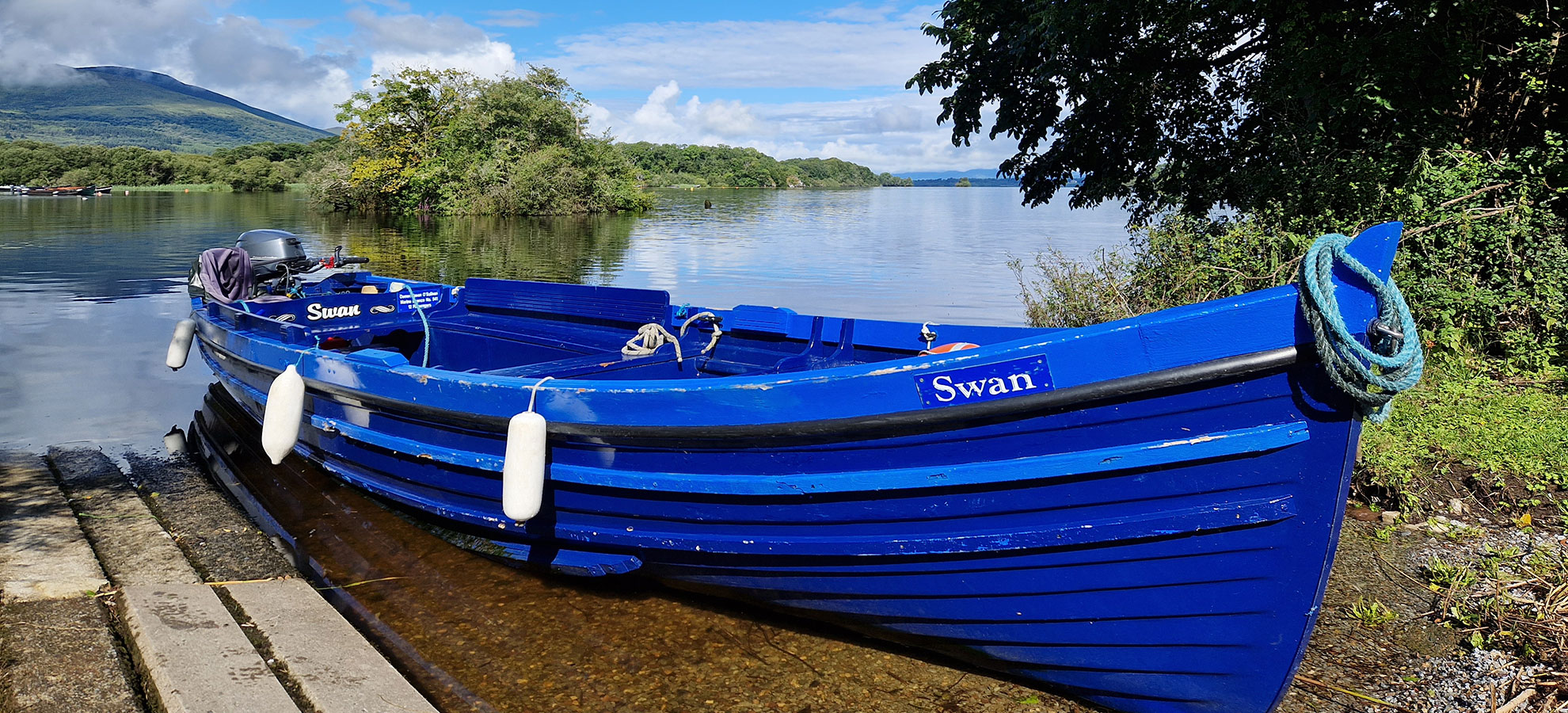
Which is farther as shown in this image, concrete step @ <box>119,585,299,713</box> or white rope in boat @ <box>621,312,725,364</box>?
white rope in boat @ <box>621,312,725,364</box>

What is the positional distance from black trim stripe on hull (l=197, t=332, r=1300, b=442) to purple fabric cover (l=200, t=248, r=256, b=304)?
4956mm

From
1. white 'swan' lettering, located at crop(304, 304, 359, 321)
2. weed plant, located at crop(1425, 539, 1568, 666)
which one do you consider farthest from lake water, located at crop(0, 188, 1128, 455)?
weed plant, located at crop(1425, 539, 1568, 666)

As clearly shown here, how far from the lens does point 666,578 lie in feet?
15.0

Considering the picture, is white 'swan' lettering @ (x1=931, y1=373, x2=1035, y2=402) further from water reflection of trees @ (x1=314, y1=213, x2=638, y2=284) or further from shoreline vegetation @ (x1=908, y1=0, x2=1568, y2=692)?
water reflection of trees @ (x1=314, y1=213, x2=638, y2=284)

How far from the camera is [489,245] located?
28.5 m

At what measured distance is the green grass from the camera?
5164 millimetres

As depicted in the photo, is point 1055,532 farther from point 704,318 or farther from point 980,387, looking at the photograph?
point 704,318

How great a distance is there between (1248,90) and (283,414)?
951cm

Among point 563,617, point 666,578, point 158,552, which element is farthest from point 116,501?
point 666,578

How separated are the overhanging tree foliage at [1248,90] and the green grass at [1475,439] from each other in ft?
6.05

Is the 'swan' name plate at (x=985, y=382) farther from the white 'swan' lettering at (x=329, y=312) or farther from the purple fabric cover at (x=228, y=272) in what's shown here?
the purple fabric cover at (x=228, y=272)

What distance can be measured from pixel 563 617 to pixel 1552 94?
318 inches

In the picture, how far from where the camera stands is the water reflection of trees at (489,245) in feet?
69.1

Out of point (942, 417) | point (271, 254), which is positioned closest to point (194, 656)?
point (942, 417)
